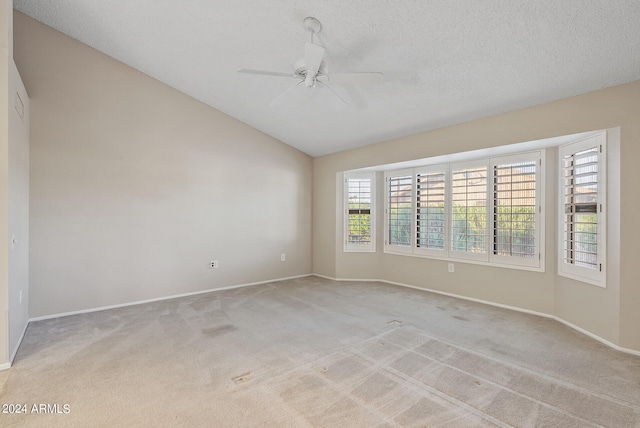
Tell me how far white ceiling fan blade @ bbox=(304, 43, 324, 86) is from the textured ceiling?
0.46 metres

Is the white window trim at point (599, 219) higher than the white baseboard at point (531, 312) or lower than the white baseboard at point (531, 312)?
higher

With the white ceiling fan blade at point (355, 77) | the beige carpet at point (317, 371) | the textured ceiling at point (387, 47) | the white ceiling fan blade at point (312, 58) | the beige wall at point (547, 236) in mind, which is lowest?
the beige carpet at point (317, 371)

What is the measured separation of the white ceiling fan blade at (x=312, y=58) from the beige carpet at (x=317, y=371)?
2.47 metres

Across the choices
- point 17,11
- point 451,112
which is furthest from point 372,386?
point 17,11

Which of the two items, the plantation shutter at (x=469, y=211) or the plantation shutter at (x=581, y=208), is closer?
the plantation shutter at (x=581, y=208)

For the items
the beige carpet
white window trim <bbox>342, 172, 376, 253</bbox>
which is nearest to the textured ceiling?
Result: white window trim <bbox>342, 172, 376, 253</bbox>

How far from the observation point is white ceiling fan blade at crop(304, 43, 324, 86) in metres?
2.39

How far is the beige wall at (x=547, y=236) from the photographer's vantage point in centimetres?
275

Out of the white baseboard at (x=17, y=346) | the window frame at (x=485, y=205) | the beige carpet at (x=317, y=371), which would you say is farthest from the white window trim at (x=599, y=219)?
the white baseboard at (x=17, y=346)

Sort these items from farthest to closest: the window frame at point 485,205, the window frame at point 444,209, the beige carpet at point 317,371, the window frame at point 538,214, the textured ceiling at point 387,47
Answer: the window frame at point 444,209 < the window frame at point 485,205 < the window frame at point 538,214 < the textured ceiling at point 387,47 < the beige carpet at point 317,371

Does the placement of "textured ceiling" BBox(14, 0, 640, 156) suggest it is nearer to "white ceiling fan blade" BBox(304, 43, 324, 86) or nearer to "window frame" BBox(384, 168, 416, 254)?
"white ceiling fan blade" BBox(304, 43, 324, 86)

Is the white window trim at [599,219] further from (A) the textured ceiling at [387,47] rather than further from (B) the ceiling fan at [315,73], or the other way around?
(B) the ceiling fan at [315,73]

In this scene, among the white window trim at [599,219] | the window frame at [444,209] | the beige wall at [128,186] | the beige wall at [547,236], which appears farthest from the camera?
the window frame at [444,209]

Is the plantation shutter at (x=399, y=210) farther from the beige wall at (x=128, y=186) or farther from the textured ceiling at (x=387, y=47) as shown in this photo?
the beige wall at (x=128, y=186)
